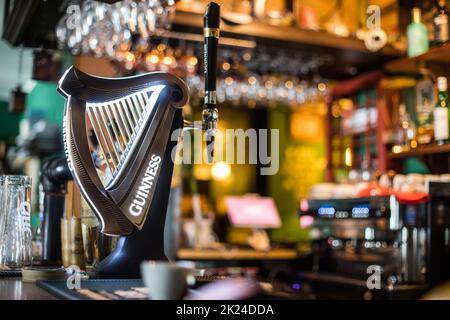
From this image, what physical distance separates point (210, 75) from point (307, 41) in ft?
10.5

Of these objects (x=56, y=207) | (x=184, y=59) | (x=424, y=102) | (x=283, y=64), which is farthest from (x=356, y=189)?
(x=56, y=207)

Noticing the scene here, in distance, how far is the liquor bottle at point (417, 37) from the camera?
393 cm

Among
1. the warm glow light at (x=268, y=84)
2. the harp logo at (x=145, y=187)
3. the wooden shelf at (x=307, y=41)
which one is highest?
the wooden shelf at (x=307, y=41)

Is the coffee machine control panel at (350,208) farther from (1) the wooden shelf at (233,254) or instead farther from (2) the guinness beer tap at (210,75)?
(2) the guinness beer tap at (210,75)

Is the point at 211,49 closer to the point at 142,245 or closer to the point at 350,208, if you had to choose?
the point at 142,245

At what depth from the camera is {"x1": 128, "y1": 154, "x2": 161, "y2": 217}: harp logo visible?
1535mm

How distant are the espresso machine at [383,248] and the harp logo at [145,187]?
2.05 m

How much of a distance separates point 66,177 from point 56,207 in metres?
0.17

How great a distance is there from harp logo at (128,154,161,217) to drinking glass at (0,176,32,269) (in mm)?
A: 499

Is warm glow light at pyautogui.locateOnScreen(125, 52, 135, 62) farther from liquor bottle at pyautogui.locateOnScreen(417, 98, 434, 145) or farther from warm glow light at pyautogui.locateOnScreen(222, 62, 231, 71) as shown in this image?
liquor bottle at pyautogui.locateOnScreen(417, 98, 434, 145)

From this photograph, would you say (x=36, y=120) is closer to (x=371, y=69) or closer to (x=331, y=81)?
(x=331, y=81)

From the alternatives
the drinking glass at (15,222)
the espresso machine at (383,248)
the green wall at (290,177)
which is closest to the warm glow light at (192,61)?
the espresso machine at (383,248)

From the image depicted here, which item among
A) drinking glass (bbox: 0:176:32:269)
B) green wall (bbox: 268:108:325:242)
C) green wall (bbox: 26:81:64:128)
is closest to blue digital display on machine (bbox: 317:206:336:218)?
drinking glass (bbox: 0:176:32:269)
